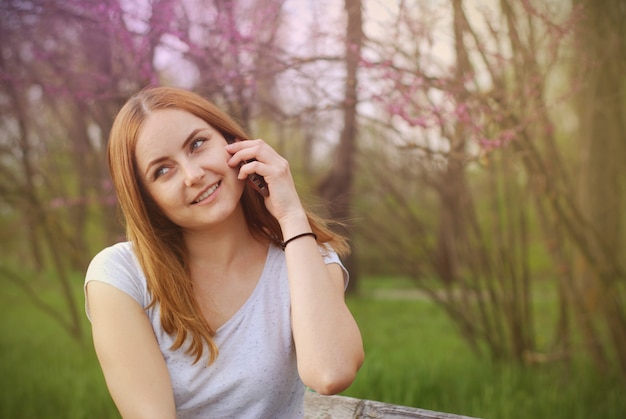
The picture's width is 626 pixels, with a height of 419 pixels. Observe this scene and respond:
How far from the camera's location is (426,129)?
107 inches

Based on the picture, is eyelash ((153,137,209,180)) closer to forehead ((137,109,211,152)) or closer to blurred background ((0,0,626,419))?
A: forehead ((137,109,211,152))

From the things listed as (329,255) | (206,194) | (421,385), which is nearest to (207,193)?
(206,194)

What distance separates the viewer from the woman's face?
1.66 metres

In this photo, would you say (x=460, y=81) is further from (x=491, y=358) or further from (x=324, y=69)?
(x=491, y=358)

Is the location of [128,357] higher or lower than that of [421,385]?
higher

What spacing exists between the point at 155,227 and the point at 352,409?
81 cm

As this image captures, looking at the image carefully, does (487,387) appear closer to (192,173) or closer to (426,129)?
(426,129)

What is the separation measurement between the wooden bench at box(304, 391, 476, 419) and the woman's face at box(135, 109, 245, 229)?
2.10 feet

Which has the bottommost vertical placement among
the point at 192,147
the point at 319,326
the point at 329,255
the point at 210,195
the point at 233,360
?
the point at 233,360

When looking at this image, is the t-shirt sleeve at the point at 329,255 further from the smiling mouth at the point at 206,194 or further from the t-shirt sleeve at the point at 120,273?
the t-shirt sleeve at the point at 120,273

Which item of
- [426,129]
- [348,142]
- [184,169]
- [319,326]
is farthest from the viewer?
[348,142]

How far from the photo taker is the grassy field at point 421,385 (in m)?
3.10

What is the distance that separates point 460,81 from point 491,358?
7.46ft

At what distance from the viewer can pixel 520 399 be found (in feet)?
10.4
